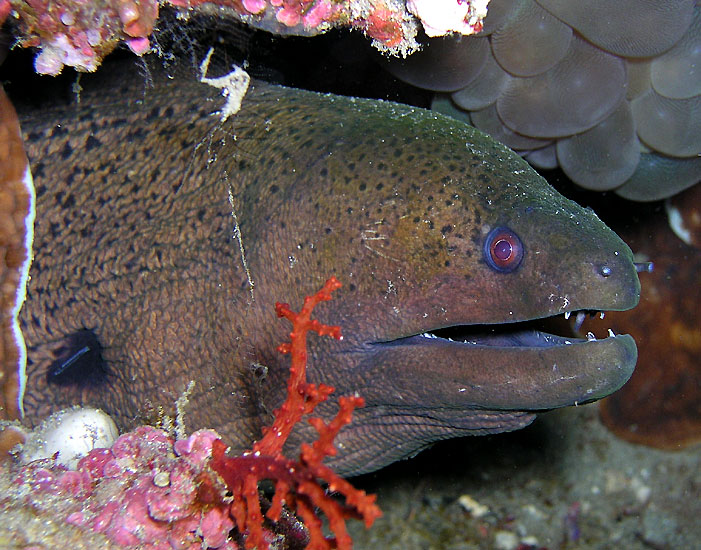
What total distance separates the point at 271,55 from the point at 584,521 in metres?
4.62

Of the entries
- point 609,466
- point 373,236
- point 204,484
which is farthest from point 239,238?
point 609,466

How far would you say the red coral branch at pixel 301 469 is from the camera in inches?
57.6

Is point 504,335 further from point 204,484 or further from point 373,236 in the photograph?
point 204,484

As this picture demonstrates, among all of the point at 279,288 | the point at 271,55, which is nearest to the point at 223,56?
the point at 271,55

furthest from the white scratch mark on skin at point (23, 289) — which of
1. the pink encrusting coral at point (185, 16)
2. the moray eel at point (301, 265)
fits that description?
the pink encrusting coral at point (185, 16)

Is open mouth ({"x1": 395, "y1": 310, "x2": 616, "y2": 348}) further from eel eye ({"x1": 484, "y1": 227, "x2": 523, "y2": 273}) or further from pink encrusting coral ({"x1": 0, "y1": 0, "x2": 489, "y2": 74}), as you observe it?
pink encrusting coral ({"x1": 0, "y1": 0, "x2": 489, "y2": 74})

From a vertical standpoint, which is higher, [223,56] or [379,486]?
[223,56]

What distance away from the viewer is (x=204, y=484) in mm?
1812

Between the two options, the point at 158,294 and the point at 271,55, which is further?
the point at 271,55

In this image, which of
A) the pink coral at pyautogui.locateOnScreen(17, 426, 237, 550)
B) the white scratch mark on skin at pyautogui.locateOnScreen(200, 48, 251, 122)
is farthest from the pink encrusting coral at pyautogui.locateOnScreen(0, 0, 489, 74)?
the pink coral at pyautogui.locateOnScreen(17, 426, 237, 550)

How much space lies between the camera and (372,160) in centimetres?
248

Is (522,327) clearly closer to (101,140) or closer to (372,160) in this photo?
(372,160)

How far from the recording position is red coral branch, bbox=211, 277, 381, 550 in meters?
1.46

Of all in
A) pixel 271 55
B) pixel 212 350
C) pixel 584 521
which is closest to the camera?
pixel 212 350
